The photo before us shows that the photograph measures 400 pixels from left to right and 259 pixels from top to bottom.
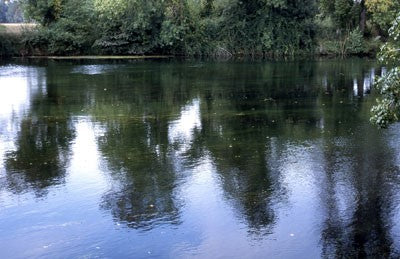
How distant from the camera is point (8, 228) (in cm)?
929

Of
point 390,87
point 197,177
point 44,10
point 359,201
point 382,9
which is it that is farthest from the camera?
point 44,10

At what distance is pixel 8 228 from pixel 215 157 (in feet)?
18.9

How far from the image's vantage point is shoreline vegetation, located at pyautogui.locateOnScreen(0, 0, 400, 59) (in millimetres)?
49719

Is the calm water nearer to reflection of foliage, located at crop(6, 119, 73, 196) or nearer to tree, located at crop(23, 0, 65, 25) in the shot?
reflection of foliage, located at crop(6, 119, 73, 196)

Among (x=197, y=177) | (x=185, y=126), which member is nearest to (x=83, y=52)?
(x=185, y=126)

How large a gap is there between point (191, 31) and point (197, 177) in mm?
40406

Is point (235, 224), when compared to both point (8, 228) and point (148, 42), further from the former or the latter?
point (148, 42)

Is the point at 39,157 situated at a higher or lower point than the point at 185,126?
lower

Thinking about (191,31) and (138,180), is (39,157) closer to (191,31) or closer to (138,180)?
(138,180)

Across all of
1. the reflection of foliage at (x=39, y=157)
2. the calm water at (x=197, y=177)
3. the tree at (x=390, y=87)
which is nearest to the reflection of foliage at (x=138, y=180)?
the calm water at (x=197, y=177)

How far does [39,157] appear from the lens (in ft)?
44.9

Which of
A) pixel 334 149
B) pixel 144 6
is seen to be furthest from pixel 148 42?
pixel 334 149

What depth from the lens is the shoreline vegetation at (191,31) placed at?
1957 inches

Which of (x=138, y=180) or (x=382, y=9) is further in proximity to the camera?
(x=382, y=9)
